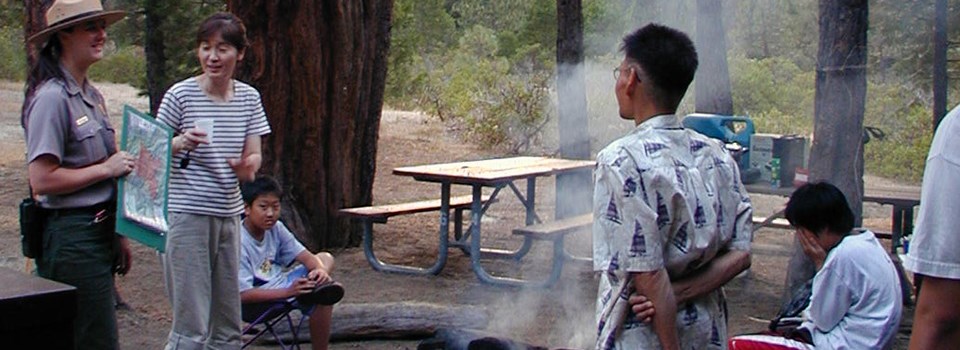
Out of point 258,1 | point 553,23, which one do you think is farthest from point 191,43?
point 553,23

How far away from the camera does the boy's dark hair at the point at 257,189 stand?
17.4 feet

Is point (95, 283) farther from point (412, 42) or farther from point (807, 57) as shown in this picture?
point (807, 57)

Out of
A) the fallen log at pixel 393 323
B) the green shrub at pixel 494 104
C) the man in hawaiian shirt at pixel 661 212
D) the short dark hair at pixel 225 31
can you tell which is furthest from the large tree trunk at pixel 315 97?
the green shrub at pixel 494 104

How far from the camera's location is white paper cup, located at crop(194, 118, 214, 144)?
4.60 m

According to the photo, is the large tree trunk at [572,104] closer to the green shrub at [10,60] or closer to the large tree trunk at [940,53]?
the large tree trunk at [940,53]

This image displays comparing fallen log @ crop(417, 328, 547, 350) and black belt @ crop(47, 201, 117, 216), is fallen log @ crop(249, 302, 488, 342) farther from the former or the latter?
black belt @ crop(47, 201, 117, 216)

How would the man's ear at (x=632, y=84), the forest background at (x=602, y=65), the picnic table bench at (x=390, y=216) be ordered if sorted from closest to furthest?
1. the man's ear at (x=632, y=84)
2. the picnic table bench at (x=390, y=216)
3. the forest background at (x=602, y=65)

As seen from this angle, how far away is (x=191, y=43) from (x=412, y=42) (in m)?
8.28

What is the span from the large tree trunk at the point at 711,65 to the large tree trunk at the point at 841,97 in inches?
262

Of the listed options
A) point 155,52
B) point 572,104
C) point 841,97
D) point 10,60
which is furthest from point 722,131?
point 10,60

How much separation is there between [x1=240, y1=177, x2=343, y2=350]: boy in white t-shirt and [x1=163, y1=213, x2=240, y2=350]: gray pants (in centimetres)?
38

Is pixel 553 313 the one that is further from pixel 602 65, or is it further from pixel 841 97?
pixel 602 65

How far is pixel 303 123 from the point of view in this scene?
27.9 ft

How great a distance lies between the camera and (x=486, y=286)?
7902 millimetres
